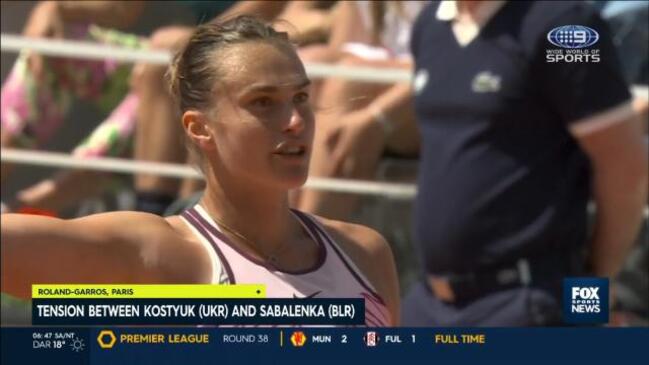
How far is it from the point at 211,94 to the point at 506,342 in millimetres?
519

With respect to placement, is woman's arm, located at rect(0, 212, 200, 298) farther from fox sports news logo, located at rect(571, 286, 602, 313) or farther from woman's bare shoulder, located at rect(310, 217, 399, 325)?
fox sports news logo, located at rect(571, 286, 602, 313)

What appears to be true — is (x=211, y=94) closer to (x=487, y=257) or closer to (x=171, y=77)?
(x=171, y=77)

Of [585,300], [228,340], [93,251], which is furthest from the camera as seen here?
[585,300]

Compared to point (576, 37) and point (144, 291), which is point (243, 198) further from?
point (576, 37)

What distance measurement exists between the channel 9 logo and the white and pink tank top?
472 millimetres

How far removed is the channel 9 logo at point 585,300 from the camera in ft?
6.58

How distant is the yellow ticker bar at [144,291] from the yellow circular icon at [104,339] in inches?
1.7

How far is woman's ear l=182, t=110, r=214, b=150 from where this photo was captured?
1.61 meters

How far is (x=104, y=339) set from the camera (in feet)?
5.93

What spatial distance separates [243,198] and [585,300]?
0.62 m

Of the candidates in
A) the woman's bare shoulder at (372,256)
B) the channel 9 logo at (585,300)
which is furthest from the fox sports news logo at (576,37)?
the woman's bare shoulder at (372,256)

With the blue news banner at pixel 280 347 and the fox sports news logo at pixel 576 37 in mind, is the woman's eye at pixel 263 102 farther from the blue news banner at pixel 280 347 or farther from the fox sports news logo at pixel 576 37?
the fox sports news logo at pixel 576 37

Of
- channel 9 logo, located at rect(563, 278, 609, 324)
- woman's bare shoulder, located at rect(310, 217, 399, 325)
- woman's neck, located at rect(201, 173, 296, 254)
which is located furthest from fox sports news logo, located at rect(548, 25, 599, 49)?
woman's neck, located at rect(201, 173, 296, 254)

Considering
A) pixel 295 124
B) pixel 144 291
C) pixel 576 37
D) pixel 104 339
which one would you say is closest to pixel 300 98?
pixel 295 124
